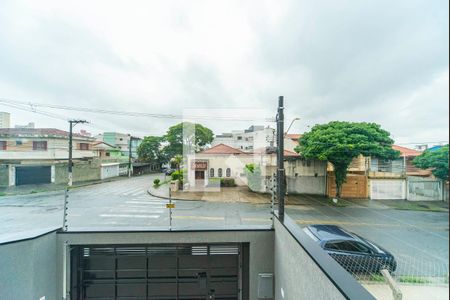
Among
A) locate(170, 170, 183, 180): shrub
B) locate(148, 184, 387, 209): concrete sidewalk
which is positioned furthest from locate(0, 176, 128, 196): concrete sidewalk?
locate(170, 170, 183, 180): shrub

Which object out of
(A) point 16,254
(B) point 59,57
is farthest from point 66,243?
(B) point 59,57

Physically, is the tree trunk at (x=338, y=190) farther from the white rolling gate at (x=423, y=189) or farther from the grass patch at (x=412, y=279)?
the grass patch at (x=412, y=279)

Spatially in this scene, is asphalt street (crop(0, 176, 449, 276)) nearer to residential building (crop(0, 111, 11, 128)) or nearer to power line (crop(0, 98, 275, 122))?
residential building (crop(0, 111, 11, 128))

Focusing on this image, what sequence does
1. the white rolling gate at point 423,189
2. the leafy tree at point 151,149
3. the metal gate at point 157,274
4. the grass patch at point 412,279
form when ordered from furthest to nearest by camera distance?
the leafy tree at point 151,149 < the metal gate at point 157,274 < the grass patch at point 412,279 < the white rolling gate at point 423,189

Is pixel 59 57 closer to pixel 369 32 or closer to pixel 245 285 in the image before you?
pixel 369 32

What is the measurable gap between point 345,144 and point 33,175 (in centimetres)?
543

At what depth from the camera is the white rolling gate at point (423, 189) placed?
85 centimetres

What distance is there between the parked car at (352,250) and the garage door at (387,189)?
509 mm

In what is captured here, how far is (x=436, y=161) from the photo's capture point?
82 centimetres

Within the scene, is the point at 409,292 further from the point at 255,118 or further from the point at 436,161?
the point at 255,118

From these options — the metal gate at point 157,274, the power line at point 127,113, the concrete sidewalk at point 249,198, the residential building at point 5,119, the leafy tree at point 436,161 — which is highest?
the power line at point 127,113

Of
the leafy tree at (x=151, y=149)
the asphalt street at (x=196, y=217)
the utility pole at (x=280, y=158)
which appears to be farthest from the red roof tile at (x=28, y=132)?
the utility pole at (x=280, y=158)

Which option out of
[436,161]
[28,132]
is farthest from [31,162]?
[436,161]

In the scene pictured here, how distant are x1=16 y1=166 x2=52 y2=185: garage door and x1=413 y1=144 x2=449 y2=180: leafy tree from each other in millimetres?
5135
